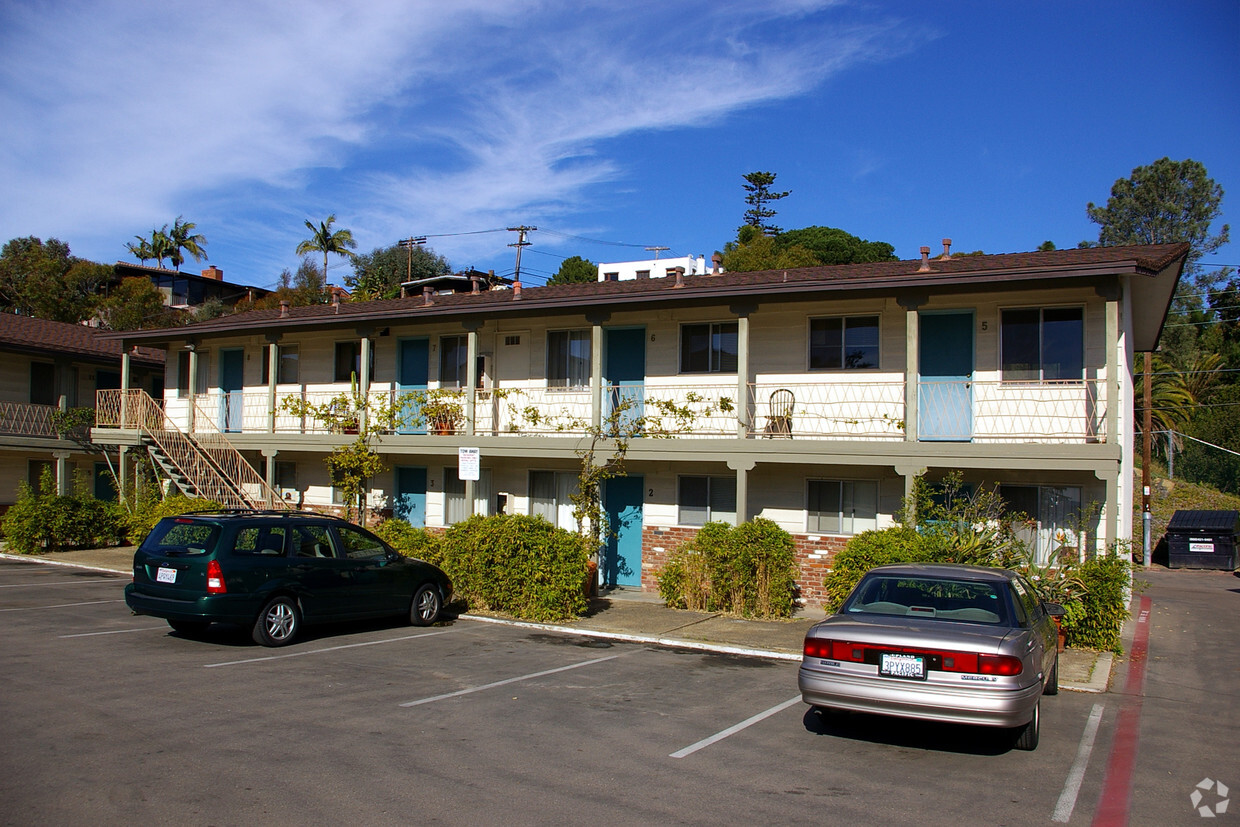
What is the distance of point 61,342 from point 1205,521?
35280 mm

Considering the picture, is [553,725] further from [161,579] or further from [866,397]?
[866,397]

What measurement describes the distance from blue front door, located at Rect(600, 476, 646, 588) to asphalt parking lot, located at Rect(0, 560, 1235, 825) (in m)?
7.13

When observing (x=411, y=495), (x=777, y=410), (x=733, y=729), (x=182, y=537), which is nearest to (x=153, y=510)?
(x=411, y=495)

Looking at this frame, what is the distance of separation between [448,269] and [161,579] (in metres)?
45.5

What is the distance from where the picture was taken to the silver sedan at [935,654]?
682 centimetres

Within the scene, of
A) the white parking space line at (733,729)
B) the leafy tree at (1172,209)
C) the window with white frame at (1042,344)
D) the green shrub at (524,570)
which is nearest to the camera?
the white parking space line at (733,729)

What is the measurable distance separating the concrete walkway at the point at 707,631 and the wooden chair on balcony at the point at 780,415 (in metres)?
3.16

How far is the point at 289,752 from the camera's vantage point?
6.78 m

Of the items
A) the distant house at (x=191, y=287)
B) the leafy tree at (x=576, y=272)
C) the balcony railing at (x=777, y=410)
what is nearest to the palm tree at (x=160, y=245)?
the distant house at (x=191, y=287)

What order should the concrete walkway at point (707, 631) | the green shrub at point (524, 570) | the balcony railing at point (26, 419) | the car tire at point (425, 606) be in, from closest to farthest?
1. the concrete walkway at point (707, 631)
2. the car tire at point (425, 606)
3. the green shrub at point (524, 570)
4. the balcony railing at point (26, 419)

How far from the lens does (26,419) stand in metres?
26.1

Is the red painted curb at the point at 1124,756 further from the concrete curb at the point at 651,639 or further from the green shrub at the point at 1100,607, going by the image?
the concrete curb at the point at 651,639

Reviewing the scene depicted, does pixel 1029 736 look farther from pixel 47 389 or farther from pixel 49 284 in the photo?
pixel 49 284

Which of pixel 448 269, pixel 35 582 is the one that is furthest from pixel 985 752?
pixel 448 269
